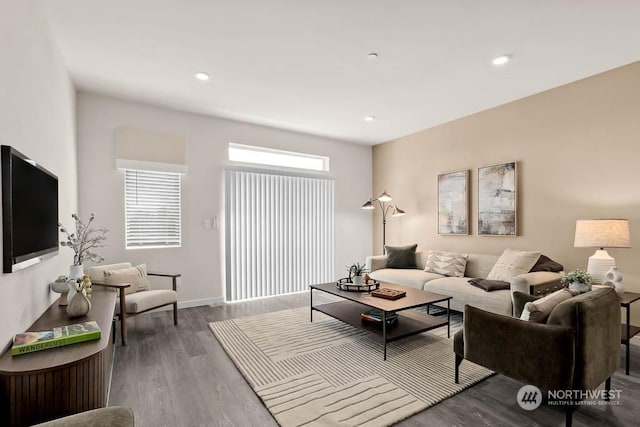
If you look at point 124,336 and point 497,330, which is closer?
point 497,330

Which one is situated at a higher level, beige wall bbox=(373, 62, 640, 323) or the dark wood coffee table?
beige wall bbox=(373, 62, 640, 323)

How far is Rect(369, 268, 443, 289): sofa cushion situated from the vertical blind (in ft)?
4.21

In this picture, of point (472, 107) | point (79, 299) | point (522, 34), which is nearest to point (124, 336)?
point (79, 299)

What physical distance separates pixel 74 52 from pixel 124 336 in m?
2.65

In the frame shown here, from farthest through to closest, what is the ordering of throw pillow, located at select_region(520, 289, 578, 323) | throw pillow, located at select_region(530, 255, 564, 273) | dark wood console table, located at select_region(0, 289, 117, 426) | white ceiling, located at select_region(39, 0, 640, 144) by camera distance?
throw pillow, located at select_region(530, 255, 564, 273) → white ceiling, located at select_region(39, 0, 640, 144) → throw pillow, located at select_region(520, 289, 578, 323) → dark wood console table, located at select_region(0, 289, 117, 426)

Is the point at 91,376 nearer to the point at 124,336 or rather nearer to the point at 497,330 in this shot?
the point at 124,336

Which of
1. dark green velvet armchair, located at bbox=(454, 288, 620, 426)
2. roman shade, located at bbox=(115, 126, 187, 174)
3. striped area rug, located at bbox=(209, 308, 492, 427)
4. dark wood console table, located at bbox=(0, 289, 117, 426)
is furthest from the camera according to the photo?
roman shade, located at bbox=(115, 126, 187, 174)

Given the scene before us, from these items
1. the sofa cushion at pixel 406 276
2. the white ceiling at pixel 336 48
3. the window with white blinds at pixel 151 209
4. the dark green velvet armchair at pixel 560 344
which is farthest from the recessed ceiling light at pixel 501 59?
the window with white blinds at pixel 151 209

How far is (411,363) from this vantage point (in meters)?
2.72

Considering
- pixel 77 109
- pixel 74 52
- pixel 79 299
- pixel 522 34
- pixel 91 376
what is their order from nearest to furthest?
pixel 91 376 < pixel 79 299 < pixel 522 34 < pixel 74 52 < pixel 77 109

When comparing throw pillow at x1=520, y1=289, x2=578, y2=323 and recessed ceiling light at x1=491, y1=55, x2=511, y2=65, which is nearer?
throw pillow at x1=520, y1=289, x2=578, y2=323

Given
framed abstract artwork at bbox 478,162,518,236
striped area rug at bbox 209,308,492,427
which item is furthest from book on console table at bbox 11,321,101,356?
framed abstract artwork at bbox 478,162,518,236

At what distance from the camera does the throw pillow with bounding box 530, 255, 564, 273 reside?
353cm

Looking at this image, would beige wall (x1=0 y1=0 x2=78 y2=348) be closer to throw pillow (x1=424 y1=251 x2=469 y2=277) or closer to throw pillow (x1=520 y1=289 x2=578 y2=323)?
throw pillow (x1=520 y1=289 x2=578 y2=323)
